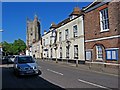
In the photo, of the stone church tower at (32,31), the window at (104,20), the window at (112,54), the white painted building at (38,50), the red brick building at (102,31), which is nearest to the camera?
the window at (112,54)

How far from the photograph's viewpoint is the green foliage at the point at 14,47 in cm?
11835

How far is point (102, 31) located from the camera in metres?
22.9

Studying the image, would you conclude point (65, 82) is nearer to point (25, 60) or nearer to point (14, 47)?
point (25, 60)

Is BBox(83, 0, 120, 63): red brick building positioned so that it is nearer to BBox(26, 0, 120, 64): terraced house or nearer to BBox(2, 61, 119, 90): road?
BBox(26, 0, 120, 64): terraced house

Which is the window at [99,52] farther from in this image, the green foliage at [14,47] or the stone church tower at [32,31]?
the green foliage at [14,47]

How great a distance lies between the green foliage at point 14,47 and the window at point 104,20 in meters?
98.9

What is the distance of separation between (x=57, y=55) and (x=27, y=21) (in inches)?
2684

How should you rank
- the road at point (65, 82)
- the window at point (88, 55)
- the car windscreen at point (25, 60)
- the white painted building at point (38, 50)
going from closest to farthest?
the road at point (65, 82), the car windscreen at point (25, 60), the window at point (88, 55), the white painted building at point (38, 50)

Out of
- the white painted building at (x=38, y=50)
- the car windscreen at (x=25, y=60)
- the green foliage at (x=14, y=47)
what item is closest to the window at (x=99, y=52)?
the car windscreen at (x=25, y=60)

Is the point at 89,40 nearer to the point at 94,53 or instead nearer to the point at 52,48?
the point at 94,53

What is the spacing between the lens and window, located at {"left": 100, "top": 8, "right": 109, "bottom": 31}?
73.4 feet

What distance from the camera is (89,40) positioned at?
26.0 metres

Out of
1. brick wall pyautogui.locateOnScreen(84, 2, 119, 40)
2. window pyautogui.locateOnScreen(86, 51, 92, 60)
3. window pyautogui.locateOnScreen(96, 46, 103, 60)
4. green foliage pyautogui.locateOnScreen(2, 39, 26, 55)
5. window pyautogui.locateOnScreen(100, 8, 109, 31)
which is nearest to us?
brick wall pyautogui.locateOnScreen(84, 2, 119, 40)

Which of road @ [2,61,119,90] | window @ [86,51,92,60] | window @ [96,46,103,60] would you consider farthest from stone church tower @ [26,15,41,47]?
road @ [2,61,119,90]
